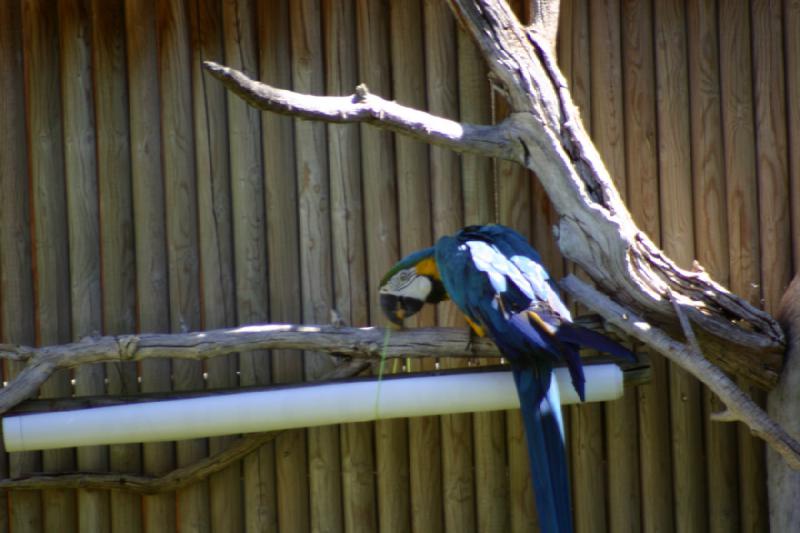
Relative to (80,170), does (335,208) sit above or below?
below

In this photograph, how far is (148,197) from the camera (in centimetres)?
393

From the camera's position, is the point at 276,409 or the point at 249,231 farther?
the point at 249,231

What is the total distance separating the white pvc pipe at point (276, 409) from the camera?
3391 mm

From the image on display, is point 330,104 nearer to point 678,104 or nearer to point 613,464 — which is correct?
point 678,104

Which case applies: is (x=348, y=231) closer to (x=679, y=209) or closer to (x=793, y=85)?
(x=679, y=209)

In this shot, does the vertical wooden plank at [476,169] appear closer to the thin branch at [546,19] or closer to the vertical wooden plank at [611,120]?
the thin branch at [546,19]

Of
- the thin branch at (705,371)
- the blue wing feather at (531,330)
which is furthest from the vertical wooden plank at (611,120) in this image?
the blue wing feather at (531,330)

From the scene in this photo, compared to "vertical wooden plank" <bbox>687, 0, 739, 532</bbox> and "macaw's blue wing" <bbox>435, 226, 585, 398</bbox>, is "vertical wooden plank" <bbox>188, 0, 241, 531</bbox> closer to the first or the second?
"macaw's blue wing" <bbox>435, 226, 585, 398</bbox>

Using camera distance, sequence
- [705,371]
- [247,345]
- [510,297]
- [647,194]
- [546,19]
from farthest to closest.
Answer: [647,194], [546,19], [247,345], [510,297], [705,371]

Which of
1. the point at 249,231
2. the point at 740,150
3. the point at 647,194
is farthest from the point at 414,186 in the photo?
the point at 740,150

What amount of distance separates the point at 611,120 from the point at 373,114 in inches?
44.5

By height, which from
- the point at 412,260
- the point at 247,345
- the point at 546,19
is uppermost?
the point at 546,19

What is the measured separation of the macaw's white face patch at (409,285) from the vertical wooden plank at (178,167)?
0.85m

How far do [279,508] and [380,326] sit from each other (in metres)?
0.81
